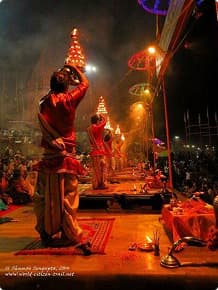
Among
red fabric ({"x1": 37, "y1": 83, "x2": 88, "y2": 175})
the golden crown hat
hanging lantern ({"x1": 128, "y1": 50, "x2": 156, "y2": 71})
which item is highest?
hanging lantern ({"x1": 128, "y1": 50, "x2": 156, "y2": 71})

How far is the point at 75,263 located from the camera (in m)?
3.36

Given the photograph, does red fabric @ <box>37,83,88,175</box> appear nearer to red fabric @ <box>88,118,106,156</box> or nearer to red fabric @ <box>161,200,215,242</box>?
red fabric @ <box>161,200,215,242</box>

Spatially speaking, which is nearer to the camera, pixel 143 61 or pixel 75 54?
pixel 75 54

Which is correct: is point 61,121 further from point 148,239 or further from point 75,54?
point 148,239

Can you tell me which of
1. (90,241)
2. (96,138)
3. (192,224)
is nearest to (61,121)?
(90,241)

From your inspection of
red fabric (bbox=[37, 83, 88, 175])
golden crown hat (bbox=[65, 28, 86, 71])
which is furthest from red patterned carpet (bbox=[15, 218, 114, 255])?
golden crown hat (bbox=[65, 28, 86, 71])

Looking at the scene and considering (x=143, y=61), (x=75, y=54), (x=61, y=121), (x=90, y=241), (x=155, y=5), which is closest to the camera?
(x=61, y=121)

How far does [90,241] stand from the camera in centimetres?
432

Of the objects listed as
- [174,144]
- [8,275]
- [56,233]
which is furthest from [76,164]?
[174,144]

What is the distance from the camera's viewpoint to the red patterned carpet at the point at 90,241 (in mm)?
3793

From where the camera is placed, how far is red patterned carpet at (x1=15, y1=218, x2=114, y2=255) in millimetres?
3793

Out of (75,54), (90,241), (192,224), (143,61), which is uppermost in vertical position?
(143,61)

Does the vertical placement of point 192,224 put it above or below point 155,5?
below

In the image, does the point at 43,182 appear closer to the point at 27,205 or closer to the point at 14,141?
the point at 27,205
